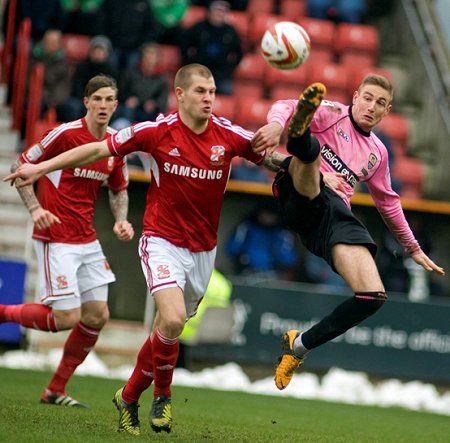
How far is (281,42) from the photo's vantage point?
7.74 m

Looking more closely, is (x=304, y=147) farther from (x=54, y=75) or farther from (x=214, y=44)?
(x=214, y=44)

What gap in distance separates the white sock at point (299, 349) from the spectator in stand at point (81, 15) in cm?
1029

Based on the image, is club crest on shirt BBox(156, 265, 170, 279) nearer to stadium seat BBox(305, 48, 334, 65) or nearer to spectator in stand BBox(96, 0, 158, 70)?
spectator in stand BBox(96, 0, 158, 70)

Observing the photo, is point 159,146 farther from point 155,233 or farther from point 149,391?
point 149,391

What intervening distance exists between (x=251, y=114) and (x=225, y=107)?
408mm

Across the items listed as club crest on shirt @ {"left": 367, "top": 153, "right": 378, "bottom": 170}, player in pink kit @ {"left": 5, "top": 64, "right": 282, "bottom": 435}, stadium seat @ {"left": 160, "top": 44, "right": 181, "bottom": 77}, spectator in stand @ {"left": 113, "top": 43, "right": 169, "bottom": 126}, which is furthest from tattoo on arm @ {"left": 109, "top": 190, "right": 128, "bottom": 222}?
stadium seat @ {"left": 160, "top": 44, "right": 181, "bottom": 77}

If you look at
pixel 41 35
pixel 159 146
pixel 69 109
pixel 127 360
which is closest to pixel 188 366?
pixel 127 360

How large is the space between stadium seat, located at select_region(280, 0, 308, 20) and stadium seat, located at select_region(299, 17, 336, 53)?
1.05ft

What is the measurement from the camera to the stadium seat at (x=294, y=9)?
1944cm

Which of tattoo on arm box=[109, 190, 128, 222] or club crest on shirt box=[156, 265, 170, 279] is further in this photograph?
tattoo on arm box=[109, 190, 128, 222]

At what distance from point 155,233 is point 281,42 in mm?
1533

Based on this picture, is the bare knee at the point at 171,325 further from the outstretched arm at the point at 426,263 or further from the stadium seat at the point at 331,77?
the stadium seat at the point at 331,77

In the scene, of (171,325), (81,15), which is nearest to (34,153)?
(171,325)

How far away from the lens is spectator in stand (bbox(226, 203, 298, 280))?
48.7ft
